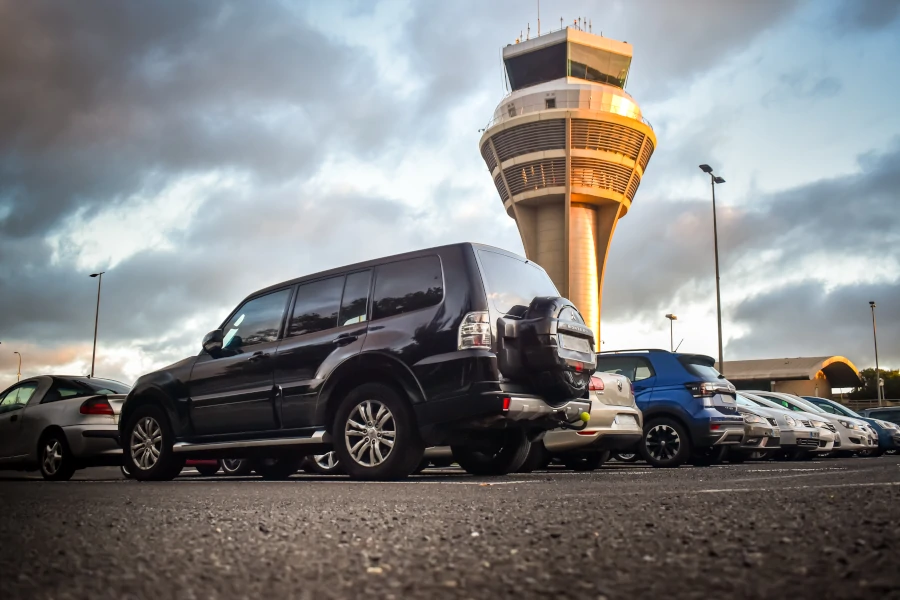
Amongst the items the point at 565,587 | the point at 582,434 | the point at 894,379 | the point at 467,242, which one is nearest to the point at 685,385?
the point at 582,434

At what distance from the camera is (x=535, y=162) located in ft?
225

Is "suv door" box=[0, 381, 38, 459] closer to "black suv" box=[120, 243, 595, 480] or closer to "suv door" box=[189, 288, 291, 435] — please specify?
"black suv" box=[120, 243, 595, 480]

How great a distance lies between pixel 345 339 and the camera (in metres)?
7.86

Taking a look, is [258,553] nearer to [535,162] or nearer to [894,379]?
[535,162]

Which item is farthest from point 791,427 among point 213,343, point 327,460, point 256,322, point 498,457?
point 213,343

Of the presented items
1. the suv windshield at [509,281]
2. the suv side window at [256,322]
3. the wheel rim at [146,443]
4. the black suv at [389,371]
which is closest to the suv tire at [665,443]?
the black suv at [389,371]

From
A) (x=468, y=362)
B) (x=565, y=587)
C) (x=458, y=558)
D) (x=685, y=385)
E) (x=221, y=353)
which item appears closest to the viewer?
(x=565, y=587)

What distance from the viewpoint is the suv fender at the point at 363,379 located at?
7.35 meters

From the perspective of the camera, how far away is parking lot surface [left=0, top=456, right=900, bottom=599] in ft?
7.52

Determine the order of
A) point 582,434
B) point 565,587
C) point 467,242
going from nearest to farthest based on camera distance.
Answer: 1. point 565,587
2. point 467,242
3. point 582,434

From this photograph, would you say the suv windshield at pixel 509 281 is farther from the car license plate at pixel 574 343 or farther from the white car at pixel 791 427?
the white car at pixel 791 427

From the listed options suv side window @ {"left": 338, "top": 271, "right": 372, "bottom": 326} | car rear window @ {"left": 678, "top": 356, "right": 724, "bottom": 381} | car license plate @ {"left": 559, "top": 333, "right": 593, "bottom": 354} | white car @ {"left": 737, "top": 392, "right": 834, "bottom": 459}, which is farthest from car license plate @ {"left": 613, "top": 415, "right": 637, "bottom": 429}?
white car @ {"left": 737, "top": 392, "right": 834, "bottom": 459}

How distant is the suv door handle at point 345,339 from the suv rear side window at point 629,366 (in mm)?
5267

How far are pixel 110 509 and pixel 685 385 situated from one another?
28.5 ft
